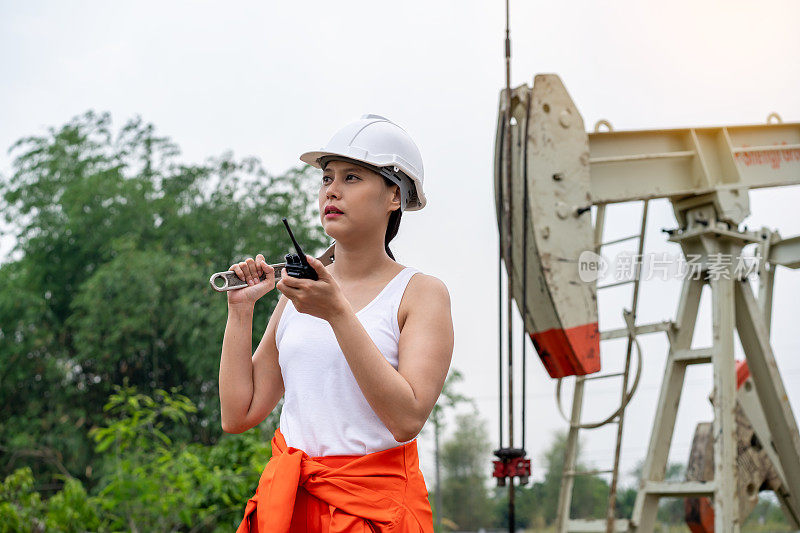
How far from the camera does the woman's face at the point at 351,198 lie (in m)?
1.82

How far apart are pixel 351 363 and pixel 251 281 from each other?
315 mm

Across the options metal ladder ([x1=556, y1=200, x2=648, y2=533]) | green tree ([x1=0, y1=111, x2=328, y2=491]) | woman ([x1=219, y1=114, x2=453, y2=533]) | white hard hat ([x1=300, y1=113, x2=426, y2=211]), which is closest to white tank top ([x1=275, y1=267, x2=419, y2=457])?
woman ([x1=219, y1=114, x2=453, y2=533])

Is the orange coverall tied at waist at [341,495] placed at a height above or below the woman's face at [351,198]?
below

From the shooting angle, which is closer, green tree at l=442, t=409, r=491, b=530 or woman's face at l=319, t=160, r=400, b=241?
woman's face at l=319, t=160, r=400, b=241

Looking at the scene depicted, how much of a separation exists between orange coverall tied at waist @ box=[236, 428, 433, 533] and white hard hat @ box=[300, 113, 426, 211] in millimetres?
564

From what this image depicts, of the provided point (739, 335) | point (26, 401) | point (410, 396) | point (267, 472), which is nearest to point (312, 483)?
point (267, 472)

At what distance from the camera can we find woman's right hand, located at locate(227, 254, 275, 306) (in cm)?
178

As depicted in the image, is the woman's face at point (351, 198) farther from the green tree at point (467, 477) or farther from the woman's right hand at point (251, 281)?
the green tree at point (467, 477)

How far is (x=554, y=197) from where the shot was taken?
16.0ft

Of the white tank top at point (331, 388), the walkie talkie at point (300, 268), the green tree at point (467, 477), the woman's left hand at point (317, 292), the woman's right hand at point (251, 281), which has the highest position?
the green tree at point (467, 477)

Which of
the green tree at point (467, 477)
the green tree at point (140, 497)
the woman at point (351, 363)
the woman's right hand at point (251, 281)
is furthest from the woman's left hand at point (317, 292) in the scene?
the green tree at point (467, 477)

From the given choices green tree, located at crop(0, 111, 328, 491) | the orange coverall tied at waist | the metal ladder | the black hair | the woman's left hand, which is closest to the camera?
the woman's left hand

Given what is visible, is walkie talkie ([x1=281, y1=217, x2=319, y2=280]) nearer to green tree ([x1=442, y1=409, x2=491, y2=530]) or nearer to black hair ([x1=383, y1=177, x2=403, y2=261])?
black hair ([x1=383, y1=177, x2=403, y2=261])

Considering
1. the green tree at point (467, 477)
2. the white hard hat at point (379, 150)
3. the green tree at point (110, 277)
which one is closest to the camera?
the white hard hat at point (379, 150)
